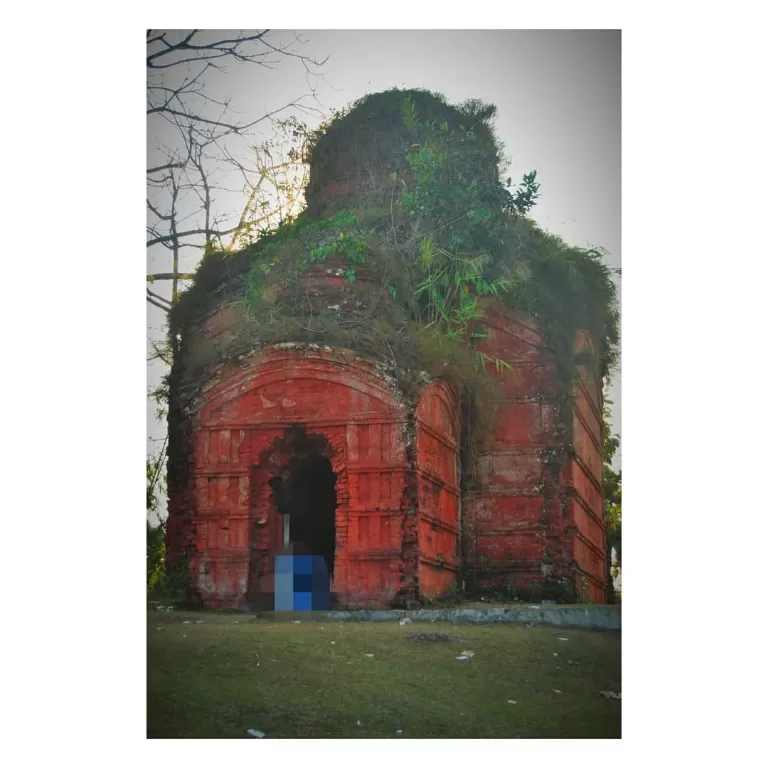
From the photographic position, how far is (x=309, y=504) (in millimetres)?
9227

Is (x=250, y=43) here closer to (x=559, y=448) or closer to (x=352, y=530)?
(x=352, y=530)

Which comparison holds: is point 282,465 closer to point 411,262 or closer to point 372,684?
point 411,262

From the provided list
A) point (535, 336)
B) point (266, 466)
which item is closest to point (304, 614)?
point (266, 466)

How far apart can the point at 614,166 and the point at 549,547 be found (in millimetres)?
4345

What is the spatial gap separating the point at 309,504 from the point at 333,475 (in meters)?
0.71

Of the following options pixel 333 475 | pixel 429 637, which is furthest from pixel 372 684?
pixel 333 475

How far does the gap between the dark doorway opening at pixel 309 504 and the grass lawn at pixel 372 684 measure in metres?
1.00

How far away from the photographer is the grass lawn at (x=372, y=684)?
264 inches

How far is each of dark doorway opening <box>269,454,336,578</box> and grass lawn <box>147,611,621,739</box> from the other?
1002 millimetres

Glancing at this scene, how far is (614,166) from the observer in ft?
24.7

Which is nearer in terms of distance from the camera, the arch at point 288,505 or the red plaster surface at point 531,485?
the arch at point 288,505

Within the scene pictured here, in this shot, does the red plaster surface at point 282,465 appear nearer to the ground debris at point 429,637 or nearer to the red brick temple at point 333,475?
the red brick temple at point 333,475

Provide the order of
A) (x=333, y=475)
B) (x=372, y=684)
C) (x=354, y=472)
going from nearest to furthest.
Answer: (x=372, y=684), (x=354, y=472), (x=333, y=475)

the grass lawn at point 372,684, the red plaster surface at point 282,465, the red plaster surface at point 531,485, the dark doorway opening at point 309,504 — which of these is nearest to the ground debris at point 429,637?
the grass lawn at point 372,684
